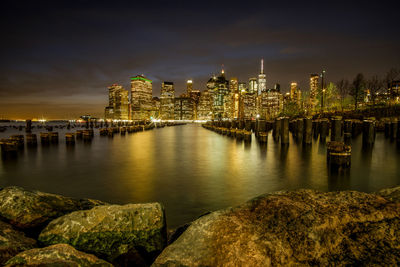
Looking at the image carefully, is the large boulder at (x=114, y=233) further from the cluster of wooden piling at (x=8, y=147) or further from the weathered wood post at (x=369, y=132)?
the weathered wood post at (x=369, y=132)

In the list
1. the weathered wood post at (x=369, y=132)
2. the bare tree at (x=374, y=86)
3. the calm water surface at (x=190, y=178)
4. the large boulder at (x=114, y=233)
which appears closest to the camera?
the large boulder at (x=114, y=233)

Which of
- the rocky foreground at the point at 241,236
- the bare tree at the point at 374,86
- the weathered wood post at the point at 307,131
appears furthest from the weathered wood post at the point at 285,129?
the bare tree at the point at 374,86

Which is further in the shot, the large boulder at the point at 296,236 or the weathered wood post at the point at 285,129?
the weathered wood post at the point at 285,129

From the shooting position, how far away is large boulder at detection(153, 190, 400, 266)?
2420mm

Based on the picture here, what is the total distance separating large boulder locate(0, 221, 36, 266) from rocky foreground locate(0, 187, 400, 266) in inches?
0.4

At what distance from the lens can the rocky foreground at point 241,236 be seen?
96.3 inches

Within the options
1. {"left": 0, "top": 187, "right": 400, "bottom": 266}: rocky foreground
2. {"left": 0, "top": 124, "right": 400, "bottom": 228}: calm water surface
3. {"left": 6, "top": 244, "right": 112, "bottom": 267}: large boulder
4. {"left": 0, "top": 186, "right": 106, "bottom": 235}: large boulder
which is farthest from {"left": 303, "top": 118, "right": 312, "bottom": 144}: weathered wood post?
{"left": 6, "top": 244, "right": 112, "bottom": 267}: large boulder

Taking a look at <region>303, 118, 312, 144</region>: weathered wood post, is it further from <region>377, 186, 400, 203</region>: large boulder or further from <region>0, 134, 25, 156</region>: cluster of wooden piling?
<region>0, 134, 25, 156</region>: cluster of wooden piling

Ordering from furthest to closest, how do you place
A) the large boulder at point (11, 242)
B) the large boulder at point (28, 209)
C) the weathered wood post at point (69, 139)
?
the weathered wood post at point (69, 139), the large boulder at point (28, 209), the large boulder at point (11, 242)

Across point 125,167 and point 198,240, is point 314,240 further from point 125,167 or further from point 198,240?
point 125,167

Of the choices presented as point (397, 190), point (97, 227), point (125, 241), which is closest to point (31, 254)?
point (97, 227)

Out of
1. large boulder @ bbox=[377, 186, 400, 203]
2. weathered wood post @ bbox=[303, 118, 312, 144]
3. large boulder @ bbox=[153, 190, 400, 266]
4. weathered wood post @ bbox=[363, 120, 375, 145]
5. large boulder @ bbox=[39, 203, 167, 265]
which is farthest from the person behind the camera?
weathered wood post @ bbox=[363, 120, 375, 145]

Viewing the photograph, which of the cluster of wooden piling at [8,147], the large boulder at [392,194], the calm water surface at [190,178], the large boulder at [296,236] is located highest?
the large boulder at [392,194]

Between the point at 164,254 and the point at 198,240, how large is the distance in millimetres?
452
